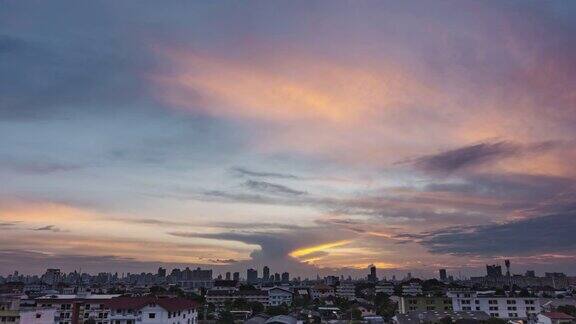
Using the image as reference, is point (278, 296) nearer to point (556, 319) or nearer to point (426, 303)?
point (426, 303)

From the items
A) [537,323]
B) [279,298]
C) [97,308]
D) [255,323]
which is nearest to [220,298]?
[279,298]

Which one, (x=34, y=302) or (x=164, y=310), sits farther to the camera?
(x=34, y=302)

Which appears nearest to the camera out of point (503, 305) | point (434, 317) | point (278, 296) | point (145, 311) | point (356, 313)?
point (145, 311)

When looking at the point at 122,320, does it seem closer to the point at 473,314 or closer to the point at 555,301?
the point at 473,314

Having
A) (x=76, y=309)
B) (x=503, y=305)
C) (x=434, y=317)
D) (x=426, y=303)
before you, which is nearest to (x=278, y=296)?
(x=426, y=303)

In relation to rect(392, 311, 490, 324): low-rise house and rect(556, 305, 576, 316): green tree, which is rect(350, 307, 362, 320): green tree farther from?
rect(556, 305, 576, 316): green tree

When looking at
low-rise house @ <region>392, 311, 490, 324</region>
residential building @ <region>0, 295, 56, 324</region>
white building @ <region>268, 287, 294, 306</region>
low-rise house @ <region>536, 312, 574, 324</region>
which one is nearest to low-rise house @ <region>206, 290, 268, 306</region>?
white building @ <region>268, 287, 294, 306</region>
